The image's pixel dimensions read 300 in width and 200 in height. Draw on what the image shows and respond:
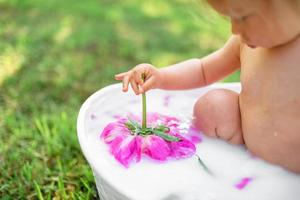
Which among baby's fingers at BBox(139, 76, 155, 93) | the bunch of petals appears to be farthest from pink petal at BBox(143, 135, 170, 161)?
baby's fingers at BBox(139, 76, 155, 93)

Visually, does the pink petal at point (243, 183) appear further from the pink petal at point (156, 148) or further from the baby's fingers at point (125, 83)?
the baby's fingers at point (125, 83)

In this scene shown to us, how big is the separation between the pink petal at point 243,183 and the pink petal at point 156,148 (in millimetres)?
171

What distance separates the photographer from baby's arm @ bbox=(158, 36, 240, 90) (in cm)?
140

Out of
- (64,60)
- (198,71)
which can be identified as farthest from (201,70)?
(64,60)

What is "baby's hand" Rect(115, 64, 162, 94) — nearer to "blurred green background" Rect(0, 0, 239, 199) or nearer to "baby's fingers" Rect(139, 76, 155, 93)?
"baby's fingers" Rect(139, 76, 155, 93)

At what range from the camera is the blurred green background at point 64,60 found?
1601 mm

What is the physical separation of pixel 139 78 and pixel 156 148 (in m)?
0.19

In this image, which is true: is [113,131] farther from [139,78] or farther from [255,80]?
[255,80]

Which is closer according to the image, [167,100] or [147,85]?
[147,85]

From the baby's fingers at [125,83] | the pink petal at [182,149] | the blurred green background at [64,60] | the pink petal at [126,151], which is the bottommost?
the blurred green background at [64,60]

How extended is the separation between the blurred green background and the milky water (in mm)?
304

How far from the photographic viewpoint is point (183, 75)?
4.73 ft

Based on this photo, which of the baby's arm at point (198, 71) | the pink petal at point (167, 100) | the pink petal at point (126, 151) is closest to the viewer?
the pink petal at point (126, 151)

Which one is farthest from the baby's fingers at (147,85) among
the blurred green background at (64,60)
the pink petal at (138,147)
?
the blurred green background at (64,60)
